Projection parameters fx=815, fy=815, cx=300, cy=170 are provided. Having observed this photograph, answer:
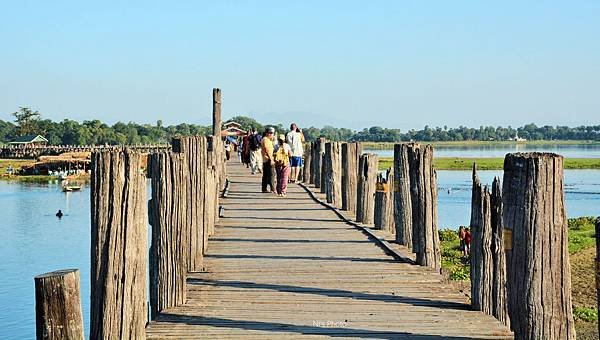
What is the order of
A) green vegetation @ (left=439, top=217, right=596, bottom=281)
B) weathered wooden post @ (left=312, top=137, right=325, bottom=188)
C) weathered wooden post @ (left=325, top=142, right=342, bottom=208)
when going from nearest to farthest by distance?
weathered wooden post @ (left=325, top=142, right=342, bottom=208)
green vegetation @ (left=439, top=217, right=596, bottom=281)
weathered wooden post @ (left=312, top=137, right=325, bottom=188)

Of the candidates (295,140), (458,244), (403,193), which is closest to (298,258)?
(403,193)

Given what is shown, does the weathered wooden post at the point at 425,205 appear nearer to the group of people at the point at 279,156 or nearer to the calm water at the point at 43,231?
the group of people at the point at 279,156

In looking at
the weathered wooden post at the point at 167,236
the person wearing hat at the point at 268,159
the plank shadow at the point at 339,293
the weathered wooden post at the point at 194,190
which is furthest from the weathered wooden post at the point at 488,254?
the person wearing hat at the point at 268,159

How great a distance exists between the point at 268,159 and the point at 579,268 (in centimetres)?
962

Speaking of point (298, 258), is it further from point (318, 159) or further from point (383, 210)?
point (318, 159)

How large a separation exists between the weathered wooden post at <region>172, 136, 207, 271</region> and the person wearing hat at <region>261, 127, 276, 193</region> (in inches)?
361

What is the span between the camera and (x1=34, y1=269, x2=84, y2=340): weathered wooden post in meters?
5.06

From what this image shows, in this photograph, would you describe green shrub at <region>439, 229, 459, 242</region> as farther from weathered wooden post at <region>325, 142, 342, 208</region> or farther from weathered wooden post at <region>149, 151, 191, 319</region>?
weathered wooden post at <region>149, 151, 191, 319</region>

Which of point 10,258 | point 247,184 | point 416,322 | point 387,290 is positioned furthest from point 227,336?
point 10,258

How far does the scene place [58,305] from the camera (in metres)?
5.09

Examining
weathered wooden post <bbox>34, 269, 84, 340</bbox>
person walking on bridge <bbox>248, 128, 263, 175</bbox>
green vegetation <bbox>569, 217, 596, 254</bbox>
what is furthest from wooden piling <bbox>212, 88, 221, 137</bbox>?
weathered wooden post <bbox>34, 269, 84, 340</bbox>

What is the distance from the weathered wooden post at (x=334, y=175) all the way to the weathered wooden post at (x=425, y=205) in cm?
839

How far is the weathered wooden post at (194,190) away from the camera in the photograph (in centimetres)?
872

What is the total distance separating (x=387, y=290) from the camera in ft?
26.5
